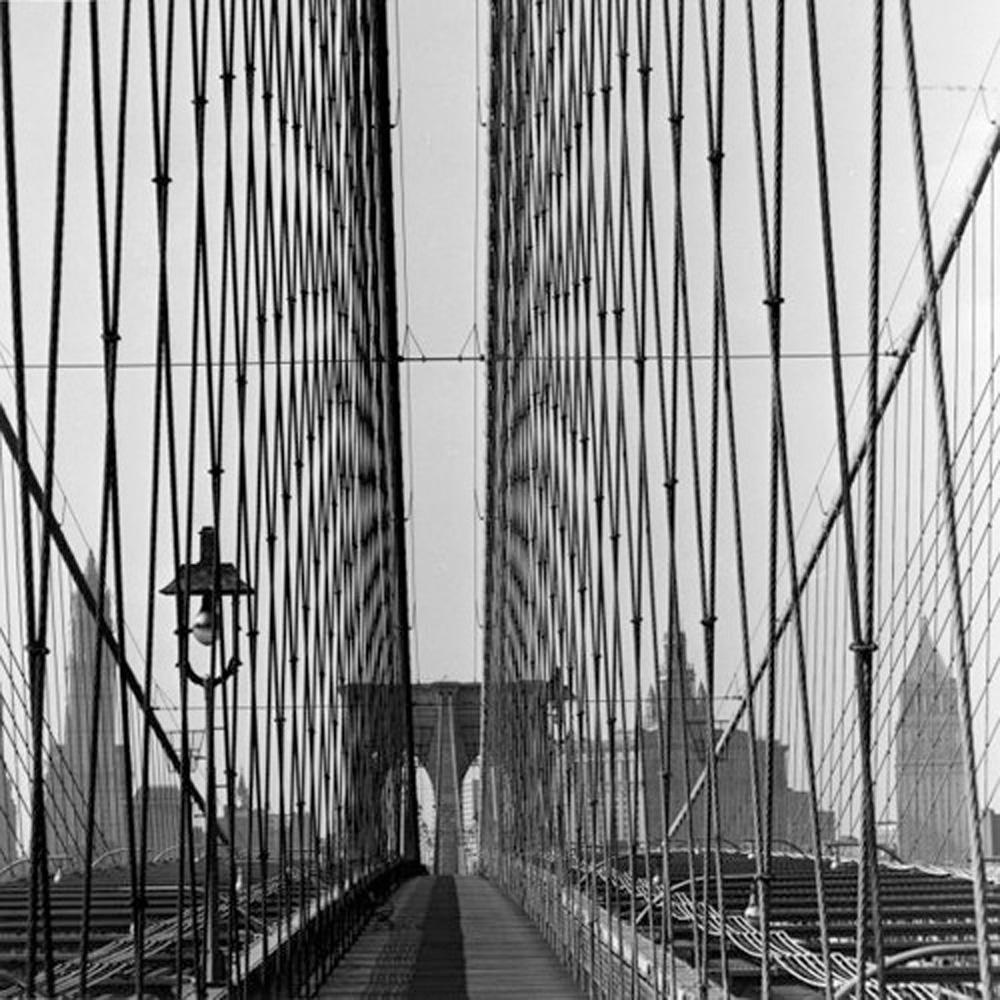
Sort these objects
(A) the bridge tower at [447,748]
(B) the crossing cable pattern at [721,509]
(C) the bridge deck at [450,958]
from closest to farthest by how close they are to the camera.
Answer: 1. (B) the crossing cable pattern at [721,509]
2. (C) the bridge deck at [450,958]
3. (A) the bridge tower at [447,748]

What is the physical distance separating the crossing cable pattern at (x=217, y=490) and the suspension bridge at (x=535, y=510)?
38 millimetres

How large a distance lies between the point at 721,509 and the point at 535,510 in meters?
1.86

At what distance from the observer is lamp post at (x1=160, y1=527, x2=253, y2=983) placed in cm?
476

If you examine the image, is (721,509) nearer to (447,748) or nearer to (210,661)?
(210,661)

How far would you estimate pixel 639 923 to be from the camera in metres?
6.62

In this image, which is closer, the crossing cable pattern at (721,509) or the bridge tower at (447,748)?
the crossing cable pattern at (721,509)

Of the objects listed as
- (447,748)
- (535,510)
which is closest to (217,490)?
(535,510)

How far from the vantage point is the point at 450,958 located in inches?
320

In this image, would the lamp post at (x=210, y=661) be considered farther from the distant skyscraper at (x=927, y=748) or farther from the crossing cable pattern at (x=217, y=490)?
the distant skyscraper at (x=927, y=748)

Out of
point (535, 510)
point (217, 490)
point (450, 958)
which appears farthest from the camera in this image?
point (535, 510)

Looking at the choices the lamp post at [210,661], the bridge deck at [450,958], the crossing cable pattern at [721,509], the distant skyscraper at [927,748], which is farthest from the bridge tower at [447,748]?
the lamp post at [210,661]

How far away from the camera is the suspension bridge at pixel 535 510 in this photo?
351 cm

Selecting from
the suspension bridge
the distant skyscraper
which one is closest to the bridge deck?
the suspension bridge

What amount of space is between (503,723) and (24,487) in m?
17.1
